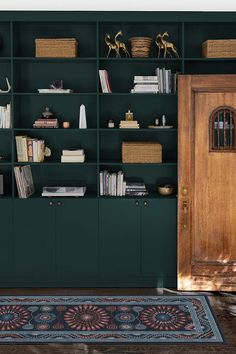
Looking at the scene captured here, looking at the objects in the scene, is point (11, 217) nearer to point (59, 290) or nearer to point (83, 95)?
point (59, 290)

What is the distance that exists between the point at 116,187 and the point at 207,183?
0.89m

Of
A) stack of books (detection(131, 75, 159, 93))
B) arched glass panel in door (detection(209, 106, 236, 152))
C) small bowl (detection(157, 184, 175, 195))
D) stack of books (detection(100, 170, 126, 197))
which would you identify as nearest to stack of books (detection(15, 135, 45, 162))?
stack of books (detection(100, 170, 126, 197))

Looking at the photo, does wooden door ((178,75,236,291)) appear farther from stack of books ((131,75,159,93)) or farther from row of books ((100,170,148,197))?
row of books ((100,170,148,197))

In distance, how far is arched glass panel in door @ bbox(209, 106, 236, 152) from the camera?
18.0 ft

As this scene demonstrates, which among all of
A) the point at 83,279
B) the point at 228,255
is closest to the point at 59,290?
A: the point at 83,279

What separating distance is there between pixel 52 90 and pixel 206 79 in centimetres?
149

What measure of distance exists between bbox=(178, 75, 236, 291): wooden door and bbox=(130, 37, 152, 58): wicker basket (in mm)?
497

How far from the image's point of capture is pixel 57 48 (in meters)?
5.57

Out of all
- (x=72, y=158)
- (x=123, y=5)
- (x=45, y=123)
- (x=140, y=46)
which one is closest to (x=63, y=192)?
(x=72, y=158)

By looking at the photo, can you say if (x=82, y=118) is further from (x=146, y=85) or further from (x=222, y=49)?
(x=222, y=49)

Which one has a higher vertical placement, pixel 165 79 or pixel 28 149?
pixel 165 79

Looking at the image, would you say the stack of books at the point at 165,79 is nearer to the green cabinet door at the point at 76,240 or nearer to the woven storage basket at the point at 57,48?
the woven storage basket at the point at 57,48

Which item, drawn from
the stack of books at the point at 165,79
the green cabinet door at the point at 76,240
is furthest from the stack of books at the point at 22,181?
the stack of books at the point at 165,79

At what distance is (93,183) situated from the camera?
5996 millimetres
